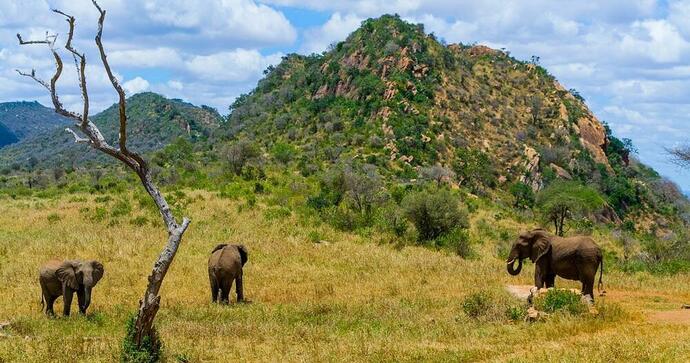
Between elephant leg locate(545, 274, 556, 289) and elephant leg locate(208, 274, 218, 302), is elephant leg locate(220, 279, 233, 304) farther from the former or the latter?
elephant leg locate(545, 274, 556, 289)

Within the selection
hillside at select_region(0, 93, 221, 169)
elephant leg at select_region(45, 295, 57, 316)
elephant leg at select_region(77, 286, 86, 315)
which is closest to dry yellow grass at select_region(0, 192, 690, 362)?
elephant leg at select_region(45, 295, 57, 316)

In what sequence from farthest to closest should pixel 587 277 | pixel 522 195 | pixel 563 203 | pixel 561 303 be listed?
pixel 522 195 < pixel 563 203 < pixel 587 277 < pixel 561 303

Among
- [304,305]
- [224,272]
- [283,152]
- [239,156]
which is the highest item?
[283,152]

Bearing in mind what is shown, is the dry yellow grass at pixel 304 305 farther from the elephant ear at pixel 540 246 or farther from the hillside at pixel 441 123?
the hillside at pixel 441 123

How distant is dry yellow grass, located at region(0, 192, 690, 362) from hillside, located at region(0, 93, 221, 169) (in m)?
86.6

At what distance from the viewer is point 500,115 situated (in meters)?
74.4

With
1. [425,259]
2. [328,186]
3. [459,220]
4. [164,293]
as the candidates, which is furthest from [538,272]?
[328,186]

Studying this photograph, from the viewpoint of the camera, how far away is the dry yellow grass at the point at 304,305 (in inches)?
391

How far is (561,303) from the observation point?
42.2 feet

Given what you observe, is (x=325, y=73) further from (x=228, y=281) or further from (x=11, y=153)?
(x=11, y=153)

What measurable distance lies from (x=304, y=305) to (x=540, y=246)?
587 centimetres

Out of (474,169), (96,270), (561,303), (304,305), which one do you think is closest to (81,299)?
(96,270)

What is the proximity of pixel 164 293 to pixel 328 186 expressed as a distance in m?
20.8

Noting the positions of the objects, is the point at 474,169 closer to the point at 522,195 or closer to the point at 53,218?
the point at 522,195
